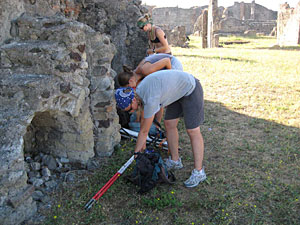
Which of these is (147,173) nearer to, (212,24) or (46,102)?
(46,102)

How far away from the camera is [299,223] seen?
285cm

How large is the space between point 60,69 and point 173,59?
1521 millimetres

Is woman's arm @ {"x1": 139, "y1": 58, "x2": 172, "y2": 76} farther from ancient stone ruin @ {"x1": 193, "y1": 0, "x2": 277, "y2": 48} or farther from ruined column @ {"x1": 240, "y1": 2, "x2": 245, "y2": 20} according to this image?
ruined column @ {"x1": 240, "y1": 2, "x2": 245, "y2": 20}

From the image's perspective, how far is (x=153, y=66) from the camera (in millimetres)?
3678

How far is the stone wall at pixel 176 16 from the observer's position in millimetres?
35250

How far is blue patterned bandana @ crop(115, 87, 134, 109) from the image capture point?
358 cm

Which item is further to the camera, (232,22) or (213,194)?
(232,22)

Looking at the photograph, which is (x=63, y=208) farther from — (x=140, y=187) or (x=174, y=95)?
(x=174, y=95)

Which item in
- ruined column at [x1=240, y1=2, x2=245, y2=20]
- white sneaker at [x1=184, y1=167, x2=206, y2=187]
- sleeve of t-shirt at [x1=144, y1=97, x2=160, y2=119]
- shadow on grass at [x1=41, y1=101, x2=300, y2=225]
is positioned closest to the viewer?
shadow on grass at [x1=41, y1=101, x2=300, y2=225]

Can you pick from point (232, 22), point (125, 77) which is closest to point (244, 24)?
point (232, 22)

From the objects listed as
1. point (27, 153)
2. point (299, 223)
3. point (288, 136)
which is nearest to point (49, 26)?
point (27, 153)

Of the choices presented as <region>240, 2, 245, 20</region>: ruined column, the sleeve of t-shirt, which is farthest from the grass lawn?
<region>240, 2, 245, 20</region>: ruined column

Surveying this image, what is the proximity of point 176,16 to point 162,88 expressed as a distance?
3439 centimetres

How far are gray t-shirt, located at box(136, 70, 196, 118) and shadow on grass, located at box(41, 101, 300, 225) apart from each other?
3.07 ft
